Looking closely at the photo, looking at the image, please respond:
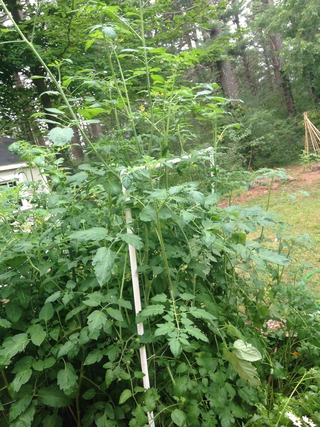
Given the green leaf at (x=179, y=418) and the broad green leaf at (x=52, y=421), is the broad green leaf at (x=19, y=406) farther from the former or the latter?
the green leaf at (x=179, y=418)

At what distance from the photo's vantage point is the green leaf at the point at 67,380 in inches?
47.1

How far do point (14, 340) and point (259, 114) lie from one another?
38.8 ft

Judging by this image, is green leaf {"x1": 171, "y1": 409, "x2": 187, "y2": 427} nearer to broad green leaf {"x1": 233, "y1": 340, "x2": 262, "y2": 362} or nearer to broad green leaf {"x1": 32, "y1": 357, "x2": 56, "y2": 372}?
broad green leaf {"x1": 233, "y1": 340, "x2": 262, "y2": 362}

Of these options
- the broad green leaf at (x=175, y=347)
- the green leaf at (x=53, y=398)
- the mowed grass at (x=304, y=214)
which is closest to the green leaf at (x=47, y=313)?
the green leaf at (x=53, y=398)

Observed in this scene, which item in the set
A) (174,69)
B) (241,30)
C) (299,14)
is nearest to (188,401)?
(174,69)

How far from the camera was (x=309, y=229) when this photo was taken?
5.01 m

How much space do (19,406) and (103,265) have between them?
2.37 feet

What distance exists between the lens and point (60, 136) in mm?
1098

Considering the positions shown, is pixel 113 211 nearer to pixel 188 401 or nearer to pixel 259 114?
pixel 188 401

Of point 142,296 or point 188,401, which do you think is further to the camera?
point 142,296

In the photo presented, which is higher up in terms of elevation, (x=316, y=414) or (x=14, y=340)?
(x=14, y=340)

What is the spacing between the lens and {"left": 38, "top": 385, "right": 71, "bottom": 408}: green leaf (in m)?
1.28

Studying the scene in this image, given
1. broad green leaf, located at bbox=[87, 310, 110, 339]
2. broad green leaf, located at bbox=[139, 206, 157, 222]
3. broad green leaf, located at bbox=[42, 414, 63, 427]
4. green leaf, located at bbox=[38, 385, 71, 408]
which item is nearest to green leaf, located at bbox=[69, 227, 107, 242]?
broad green leaf, located at bbox=[139, 206, 157, 222]

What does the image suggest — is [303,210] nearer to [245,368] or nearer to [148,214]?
[245,368]
